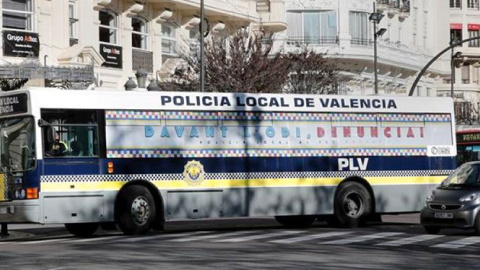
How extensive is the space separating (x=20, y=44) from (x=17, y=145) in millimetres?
16748

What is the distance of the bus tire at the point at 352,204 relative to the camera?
27.8 metres

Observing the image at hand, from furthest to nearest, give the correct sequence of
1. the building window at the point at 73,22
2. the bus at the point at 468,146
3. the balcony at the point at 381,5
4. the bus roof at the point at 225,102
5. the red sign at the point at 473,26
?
the red sign at the point at 473,26 < the balcony at the point at 381,5 < the bus at the point at 468,146 < the building window at the point at 73,22 < the bus roof at the point at 225,102

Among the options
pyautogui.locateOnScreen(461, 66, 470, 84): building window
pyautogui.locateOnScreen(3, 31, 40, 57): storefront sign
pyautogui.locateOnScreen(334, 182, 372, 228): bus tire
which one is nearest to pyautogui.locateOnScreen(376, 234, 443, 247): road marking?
pyautogui.locateOnScreen(334, 182, 372, 228): bus tire

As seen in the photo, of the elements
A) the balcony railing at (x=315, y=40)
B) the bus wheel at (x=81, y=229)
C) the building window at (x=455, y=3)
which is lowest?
the bus wheel at (x=81, y=229)

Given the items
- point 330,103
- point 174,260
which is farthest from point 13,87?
point 174,260

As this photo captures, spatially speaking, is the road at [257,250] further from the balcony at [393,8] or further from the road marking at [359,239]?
the balcony at [393,8]

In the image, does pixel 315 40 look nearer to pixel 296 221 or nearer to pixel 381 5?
pixel 381 5

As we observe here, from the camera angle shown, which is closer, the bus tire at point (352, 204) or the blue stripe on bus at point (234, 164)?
the blue stripe on bus at point (234, 164)

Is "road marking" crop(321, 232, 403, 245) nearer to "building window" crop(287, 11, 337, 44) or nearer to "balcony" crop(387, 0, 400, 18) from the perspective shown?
"building window" crop(287, 11, 337, 44)

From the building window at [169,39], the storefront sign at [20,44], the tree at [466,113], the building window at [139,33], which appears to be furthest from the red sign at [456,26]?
the storefront sign at [20,44]

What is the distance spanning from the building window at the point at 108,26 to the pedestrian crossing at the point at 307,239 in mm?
21364

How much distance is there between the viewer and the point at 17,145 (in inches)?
979

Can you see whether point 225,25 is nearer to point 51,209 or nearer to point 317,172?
point 317,172

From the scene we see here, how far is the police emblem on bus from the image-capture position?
85.5 feet
